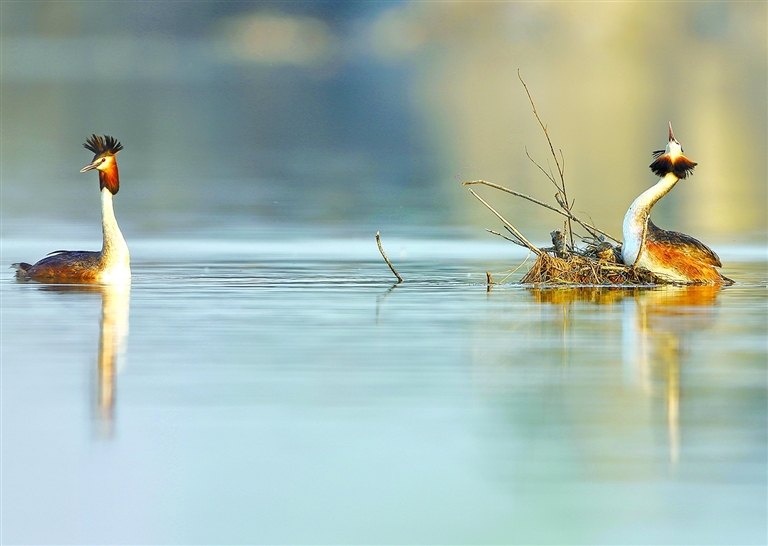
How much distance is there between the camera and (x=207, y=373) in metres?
9.67

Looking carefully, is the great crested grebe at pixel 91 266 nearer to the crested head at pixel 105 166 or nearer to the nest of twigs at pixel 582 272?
the crested head at pixel 105 166

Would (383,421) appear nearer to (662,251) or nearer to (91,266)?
(91,266)

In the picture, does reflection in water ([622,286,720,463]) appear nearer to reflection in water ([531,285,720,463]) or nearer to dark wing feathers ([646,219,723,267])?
reflection in water ([531,285,720,463])

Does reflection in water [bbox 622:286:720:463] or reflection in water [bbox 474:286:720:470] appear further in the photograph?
reflection in water [bbox 622:286:720:463]

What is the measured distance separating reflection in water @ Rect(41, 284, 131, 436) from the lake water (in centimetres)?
4

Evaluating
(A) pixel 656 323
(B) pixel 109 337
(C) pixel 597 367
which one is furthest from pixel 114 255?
(C) pixel 597 367

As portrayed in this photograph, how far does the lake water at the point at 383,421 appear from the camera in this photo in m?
6.49

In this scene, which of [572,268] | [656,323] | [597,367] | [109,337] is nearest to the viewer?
[597,367]

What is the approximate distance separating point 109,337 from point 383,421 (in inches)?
150

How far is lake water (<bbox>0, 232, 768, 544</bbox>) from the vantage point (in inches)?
255

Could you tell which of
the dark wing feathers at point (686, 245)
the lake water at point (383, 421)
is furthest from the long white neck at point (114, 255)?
the dark wing feathers at point (686, 245)

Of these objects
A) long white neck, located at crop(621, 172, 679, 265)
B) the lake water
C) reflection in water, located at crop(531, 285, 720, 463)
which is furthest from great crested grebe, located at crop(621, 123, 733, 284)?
the lake water

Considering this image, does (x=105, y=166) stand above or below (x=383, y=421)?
above

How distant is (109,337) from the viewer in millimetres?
11461
